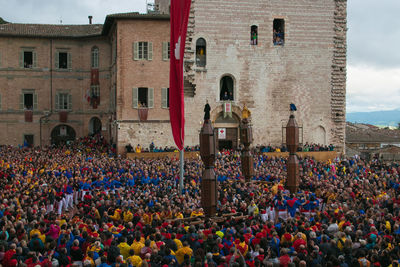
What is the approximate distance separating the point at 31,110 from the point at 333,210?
3537 cm

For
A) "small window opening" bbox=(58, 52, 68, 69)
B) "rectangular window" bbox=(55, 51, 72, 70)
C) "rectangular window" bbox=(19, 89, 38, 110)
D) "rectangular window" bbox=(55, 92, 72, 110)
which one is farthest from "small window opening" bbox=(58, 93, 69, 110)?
"small window opening" bbox=(58, 52, 68, 69)

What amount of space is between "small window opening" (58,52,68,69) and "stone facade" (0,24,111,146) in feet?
1.35

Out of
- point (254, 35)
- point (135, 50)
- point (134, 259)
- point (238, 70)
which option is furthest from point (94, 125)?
point (134, 259)

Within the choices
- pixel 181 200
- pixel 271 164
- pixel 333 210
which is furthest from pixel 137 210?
pixel 271 164

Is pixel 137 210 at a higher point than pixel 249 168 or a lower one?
lower

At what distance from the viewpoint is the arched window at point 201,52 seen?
35.8 meters

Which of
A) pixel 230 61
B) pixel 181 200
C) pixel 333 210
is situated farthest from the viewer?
pixel 230 61

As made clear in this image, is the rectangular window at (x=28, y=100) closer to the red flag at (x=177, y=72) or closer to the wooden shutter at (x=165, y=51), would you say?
the wooden shutter at (x=165, y=51)

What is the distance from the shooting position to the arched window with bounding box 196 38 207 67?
35.8 metres

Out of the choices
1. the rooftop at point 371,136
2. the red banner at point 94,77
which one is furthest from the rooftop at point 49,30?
the rooftop at point 371,136

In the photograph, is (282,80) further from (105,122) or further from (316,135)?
(105,122)

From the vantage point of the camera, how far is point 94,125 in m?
44.5

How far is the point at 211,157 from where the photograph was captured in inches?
407

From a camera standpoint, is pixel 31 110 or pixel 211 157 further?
pixel 31 110
